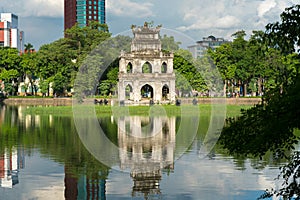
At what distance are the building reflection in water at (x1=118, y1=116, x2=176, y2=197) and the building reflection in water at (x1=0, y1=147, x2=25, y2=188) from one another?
3922 millimetres

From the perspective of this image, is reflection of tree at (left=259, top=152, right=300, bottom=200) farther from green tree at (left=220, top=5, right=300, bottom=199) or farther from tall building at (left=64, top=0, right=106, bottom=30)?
tall building at (left=64, top=0, right=106, bottom=30)

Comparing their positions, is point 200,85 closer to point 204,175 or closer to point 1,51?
point 1,51

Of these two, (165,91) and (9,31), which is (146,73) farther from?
(9,31)

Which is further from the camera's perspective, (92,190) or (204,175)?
(204,175)

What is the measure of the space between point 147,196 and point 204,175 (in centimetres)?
366

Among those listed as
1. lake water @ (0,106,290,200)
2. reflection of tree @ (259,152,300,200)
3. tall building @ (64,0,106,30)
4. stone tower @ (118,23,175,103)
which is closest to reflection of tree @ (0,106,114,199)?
lake water @ (0,106,290,200)

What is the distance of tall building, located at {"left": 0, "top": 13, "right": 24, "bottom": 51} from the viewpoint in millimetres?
115688

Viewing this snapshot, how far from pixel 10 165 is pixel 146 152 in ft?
20.7

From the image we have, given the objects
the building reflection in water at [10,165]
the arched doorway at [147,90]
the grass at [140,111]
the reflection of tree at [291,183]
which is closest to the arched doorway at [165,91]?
the arched doorway at [147,90]

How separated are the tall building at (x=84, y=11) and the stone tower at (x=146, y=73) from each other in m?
63.0

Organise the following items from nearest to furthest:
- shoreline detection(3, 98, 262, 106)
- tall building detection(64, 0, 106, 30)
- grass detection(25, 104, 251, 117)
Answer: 1. grass detection(25, 104, 251, 117)
2. shoreline detection(3, 98, 262, 106)
3. tall building detection(64, 0, 106, 30)

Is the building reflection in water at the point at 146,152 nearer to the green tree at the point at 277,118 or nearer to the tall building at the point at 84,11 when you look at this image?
the green tree at the point at 277,118

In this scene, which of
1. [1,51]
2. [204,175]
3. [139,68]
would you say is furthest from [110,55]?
[204,175]

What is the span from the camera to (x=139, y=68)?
59.9m
